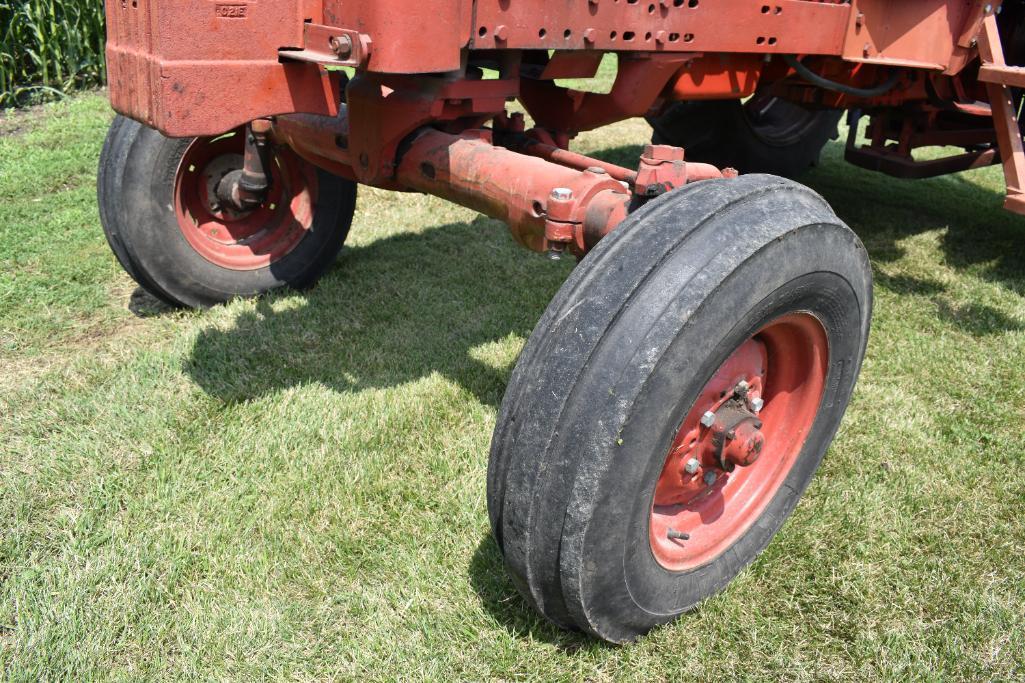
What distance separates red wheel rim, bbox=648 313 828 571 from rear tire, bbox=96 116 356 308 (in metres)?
2.21

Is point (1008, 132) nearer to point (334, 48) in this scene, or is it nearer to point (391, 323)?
point (391, 323)

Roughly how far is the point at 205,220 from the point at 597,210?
2115 millimetres

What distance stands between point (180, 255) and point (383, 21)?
5.83 feet

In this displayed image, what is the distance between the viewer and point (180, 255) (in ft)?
11.2

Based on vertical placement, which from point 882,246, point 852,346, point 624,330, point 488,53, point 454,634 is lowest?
point 454,634

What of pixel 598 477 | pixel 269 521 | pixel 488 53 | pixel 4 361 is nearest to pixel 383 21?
pixel 488 53

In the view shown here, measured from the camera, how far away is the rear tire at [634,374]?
172 centimetres

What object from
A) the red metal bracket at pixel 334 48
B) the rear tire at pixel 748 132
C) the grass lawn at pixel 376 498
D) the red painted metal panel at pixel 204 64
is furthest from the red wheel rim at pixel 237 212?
the rear tire at pixel 748 132

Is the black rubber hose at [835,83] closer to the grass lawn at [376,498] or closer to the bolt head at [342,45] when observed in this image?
the grass lawn at [376,498]

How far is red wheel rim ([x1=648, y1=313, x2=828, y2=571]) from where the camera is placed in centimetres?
210

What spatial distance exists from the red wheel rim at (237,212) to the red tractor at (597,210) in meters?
0.02

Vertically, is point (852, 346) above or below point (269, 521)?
above

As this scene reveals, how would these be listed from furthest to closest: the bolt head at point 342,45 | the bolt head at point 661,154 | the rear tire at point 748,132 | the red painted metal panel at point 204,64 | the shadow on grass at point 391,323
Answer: the rear tire at point 748,132 → the shadow on grass at point 391,323 → the bolt head at point 661,154 → the bolt head at point 342,45 → the red painted metal panel at point 204,64

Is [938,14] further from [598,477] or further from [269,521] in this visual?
[269,521]
